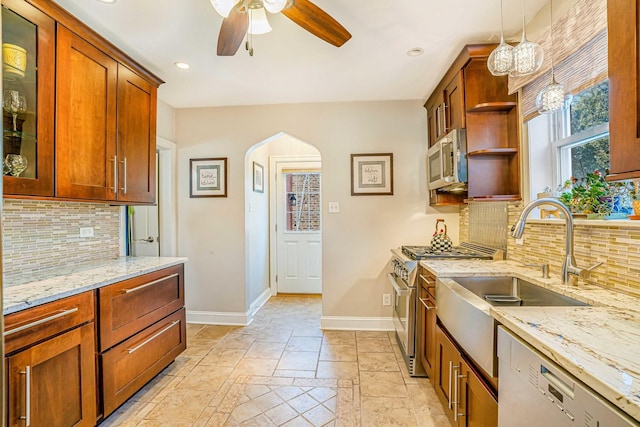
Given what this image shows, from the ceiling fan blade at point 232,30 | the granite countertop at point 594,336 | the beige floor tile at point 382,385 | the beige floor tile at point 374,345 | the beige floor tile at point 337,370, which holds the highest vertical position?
the ceiling fan blade at point 232,30

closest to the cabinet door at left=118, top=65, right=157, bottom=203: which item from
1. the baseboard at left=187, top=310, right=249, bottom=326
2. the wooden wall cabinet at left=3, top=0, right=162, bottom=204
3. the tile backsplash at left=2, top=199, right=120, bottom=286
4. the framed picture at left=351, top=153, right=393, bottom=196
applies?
the wooden wall cabinet at left=3, top=0, right=162, bottom=204

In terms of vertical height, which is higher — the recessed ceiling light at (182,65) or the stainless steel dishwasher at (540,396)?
the recessed ceiling light at (182,65)

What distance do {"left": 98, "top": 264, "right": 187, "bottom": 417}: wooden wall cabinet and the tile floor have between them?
0.59 feet

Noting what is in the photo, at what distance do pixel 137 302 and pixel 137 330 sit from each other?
0.60 ft

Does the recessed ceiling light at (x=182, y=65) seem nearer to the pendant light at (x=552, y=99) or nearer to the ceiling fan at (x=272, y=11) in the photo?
the ceiling fan at (x=272, y=11)

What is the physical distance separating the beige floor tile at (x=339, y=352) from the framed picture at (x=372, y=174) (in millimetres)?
1500

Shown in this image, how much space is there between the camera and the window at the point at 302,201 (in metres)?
4.84

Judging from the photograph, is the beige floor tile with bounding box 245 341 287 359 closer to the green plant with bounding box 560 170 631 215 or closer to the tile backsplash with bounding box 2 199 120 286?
the tile backsplash with bounding box 2 199 120 286

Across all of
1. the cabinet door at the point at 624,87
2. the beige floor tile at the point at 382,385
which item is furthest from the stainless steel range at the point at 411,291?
the cabinet door at the point at 624,87

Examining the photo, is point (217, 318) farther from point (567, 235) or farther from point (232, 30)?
point (567, 235)

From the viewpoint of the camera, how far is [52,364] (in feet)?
4.89

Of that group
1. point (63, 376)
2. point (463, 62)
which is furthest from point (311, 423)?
point (463, 62)

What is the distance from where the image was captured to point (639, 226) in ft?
4.19

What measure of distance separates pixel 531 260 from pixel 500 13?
1530 millimetres
